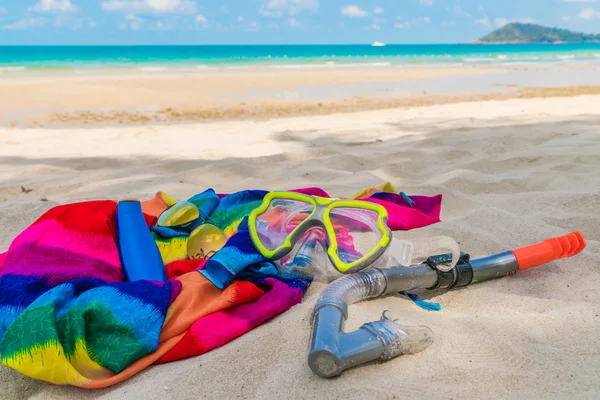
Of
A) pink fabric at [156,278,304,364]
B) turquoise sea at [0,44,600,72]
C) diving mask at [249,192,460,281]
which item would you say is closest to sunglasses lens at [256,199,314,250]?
diving mask at [249,192,460,281]

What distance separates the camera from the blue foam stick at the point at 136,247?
1.93 meters

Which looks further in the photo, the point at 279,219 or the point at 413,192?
the point at 413,192

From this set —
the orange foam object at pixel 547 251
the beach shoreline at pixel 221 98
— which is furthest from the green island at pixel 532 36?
the orange foam object at pixel 547 251

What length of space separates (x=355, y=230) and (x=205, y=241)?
620 mm

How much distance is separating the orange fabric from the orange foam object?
36.5 inches

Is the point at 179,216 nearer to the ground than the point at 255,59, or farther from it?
farther from it

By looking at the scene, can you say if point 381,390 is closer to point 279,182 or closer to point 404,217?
point 404,217

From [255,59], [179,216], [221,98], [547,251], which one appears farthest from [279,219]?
[255,59]

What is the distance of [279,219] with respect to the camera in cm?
207

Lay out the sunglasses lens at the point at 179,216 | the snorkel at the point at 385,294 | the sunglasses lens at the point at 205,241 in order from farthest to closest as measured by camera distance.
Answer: the sunglasses lens at the point at 179,216 → the sunglasses lens at the point at 205,241 → the snorkel at the point at 385,294

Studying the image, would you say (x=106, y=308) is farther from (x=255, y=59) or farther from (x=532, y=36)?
(x=532, y=36)

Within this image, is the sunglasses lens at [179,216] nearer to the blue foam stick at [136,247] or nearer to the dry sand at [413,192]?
the blue foam stick at [136,247]

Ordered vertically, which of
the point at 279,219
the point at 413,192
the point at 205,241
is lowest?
the point at 413,192

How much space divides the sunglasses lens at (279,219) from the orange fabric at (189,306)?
26cm
